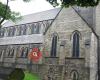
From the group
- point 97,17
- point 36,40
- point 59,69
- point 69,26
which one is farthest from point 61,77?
point 36,40

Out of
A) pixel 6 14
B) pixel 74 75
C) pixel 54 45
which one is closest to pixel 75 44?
pixel 54 45

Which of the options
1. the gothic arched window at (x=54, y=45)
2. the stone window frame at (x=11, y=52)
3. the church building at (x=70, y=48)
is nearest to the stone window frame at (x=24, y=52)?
the church building at (x=70, y=48)

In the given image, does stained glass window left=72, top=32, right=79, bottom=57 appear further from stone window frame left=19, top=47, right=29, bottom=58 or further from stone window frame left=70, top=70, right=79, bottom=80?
stone window frame left=19, top=47, right=29, bottom=58

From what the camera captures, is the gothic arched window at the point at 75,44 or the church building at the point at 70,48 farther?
the gothic arched window at the point at 75,44

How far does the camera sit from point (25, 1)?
19094 mm

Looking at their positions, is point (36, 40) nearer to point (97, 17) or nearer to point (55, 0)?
point (97, 17)

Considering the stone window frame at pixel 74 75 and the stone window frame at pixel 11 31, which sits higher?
the stone window frame at pixel 11 31

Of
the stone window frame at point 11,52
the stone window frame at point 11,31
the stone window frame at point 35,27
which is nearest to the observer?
the stone window frame at point 11,52

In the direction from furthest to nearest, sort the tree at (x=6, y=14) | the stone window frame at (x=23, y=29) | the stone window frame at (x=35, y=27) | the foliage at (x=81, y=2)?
the stone window frame at (x=23, y=29) → the stone window frame at (x=35, y=27) → the tree at (x=6, y=14) → the foliage at (x=81, y=2)

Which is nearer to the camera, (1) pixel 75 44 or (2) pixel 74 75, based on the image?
(2) pixel 74 75

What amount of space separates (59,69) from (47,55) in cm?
317

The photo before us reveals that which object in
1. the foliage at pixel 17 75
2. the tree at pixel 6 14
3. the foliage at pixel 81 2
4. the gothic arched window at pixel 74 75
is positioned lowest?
the gothic arched window at pixel 74 75

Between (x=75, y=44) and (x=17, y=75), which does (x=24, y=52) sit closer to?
(x=75, y=44)

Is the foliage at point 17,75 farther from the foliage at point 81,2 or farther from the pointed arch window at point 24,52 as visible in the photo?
the pointed arch window at point 24,52
